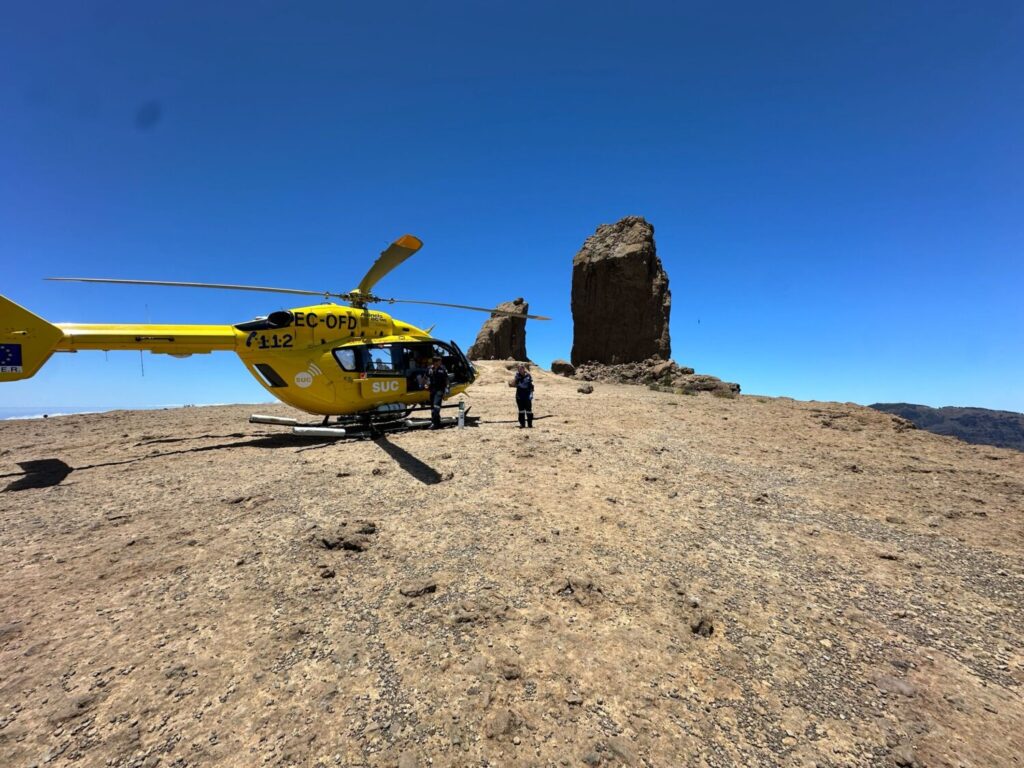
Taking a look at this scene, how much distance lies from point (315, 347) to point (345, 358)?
797 mm

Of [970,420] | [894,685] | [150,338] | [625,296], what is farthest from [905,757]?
[970,420]

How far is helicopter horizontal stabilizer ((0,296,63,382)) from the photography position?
8.59 metres

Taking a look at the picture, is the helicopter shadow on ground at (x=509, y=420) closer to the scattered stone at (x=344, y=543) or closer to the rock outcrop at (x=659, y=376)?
the scattered stone at (x=344, y=543)

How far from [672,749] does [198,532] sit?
5.32 meters

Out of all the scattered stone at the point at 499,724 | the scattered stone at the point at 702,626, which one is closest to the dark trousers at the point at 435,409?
the scattered stone at the point at 702,626

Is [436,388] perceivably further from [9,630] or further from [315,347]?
[9,630]

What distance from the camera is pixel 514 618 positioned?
3.46m

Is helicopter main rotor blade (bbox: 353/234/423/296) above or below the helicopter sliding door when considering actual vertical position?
above

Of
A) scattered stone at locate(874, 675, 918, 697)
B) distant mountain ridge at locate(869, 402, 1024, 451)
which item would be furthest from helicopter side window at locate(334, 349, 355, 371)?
distant mountain ridge at locate(869, 402, 1024, 451)

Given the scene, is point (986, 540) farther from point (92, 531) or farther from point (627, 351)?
point (627, 351)

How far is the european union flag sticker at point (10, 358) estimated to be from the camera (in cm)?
853

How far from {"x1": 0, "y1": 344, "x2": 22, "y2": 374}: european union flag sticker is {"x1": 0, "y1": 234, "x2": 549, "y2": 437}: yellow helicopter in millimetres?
13

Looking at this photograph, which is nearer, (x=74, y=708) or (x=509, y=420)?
(x=74, y=708)

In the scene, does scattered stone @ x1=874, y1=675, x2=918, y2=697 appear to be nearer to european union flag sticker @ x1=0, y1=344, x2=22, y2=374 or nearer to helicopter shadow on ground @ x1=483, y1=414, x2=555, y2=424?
helicopter shadow on ground @ x1=483, y1=414, x2=555, y2=424
